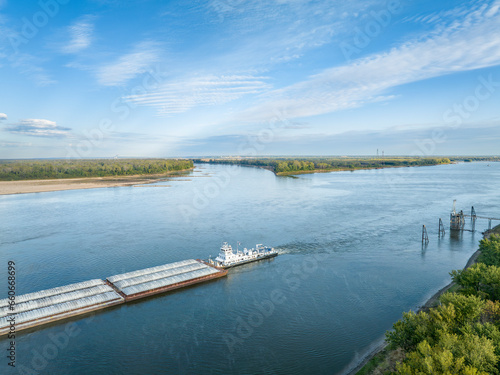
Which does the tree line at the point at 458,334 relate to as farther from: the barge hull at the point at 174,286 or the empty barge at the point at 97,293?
the empty barge at the point at 97,293

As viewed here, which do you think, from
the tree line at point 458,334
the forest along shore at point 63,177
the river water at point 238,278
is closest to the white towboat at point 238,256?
Result: the river water at point 238,278

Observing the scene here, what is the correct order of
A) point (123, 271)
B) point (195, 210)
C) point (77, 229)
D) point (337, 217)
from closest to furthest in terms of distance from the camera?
point (123, 271), point (77, 229), point (337, 217), point (195, 210)

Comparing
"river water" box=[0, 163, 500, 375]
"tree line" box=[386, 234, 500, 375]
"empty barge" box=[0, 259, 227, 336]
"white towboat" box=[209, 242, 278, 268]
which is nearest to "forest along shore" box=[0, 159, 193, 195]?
"river water" box=[0, 163, 500, 375]

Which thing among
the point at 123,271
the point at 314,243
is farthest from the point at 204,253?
the point at 314,243

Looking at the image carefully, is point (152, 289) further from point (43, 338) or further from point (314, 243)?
point (314, 243)

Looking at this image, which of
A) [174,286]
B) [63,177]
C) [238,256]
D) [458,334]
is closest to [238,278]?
[238,256]

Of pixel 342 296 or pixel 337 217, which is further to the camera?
pixel 337 217

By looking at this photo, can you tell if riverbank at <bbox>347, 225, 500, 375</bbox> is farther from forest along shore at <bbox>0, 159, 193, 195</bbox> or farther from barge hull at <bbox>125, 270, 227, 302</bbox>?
forest along shore at <bbox>0, 159, 193, 195</bbox>

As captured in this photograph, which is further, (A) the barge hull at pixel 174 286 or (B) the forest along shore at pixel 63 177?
(B) the forest along shore at pixel 63 177
